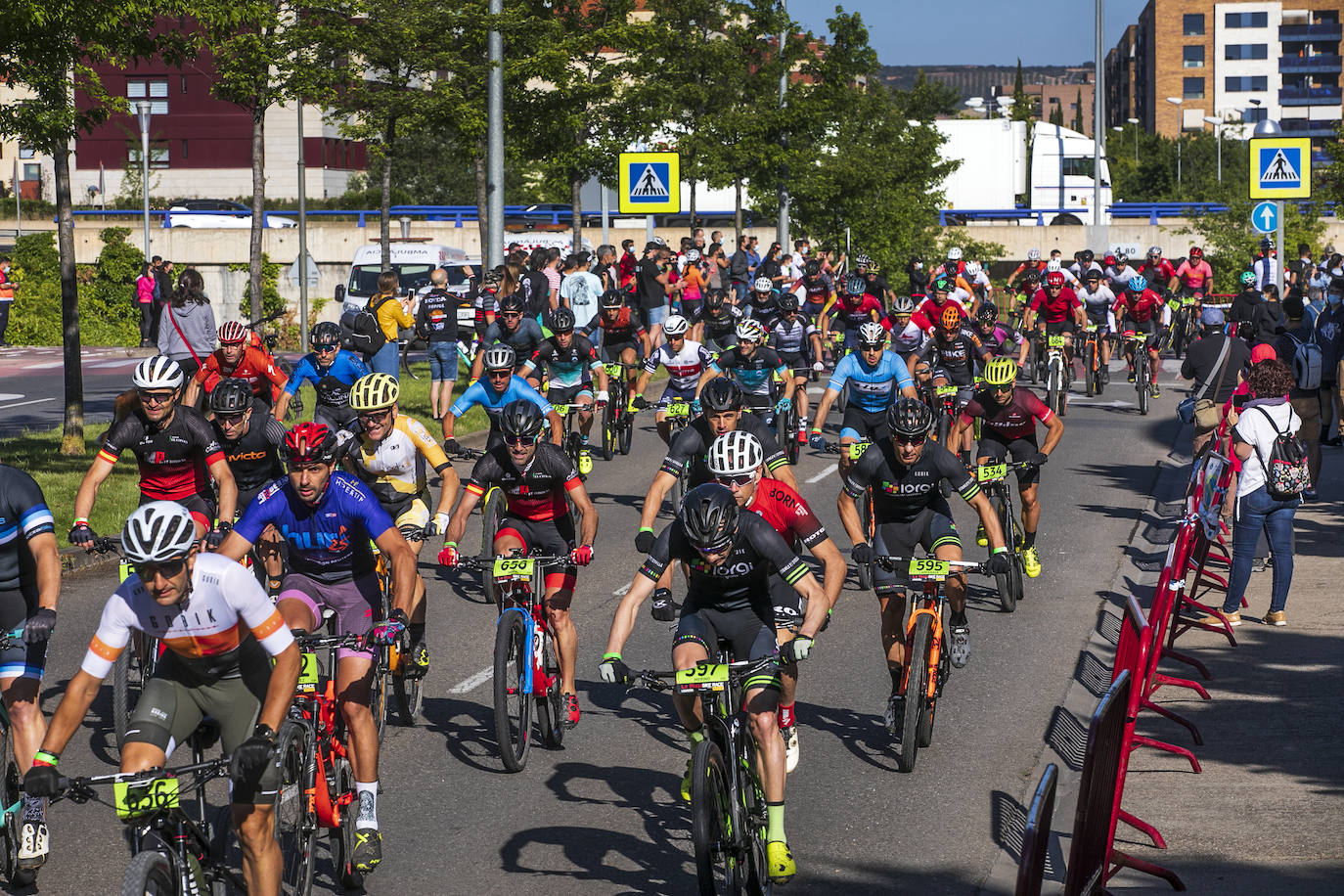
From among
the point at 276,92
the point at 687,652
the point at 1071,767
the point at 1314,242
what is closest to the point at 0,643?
the point at 687,652

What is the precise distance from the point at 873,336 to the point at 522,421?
6.03 m

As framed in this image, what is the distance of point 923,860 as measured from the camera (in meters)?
7.52

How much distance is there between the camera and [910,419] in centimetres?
984

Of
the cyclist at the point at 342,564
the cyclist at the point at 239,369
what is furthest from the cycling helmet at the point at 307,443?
the cyclist at the point at 239,369

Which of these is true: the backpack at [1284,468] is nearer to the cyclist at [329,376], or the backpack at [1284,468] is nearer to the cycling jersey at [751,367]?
the cycling jersey at [751,367]

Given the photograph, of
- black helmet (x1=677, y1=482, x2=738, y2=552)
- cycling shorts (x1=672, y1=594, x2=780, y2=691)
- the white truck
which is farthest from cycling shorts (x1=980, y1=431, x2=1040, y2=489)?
Result: the white truck

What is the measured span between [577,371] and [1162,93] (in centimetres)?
13252

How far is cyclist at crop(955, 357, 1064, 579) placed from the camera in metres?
13.8

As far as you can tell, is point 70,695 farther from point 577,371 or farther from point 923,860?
point 577,371

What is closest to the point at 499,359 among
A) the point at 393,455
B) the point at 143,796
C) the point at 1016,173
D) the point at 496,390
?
the point at 496,390

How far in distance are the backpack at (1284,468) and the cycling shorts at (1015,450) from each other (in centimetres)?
225

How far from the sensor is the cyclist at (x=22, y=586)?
7.53m

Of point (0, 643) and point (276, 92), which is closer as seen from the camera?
point (0, 643)

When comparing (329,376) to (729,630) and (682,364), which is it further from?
(729,630)
